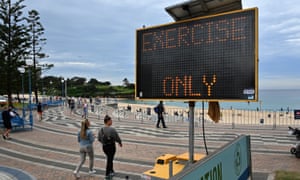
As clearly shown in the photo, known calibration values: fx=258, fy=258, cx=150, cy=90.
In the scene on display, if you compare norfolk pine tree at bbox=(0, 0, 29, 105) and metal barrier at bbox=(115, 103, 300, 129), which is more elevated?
norfolk pine tree at bbox=(0, 0, 29, 105)

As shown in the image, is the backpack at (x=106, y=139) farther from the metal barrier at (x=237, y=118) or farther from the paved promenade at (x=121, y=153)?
the metal barrier at (x=237, y=118)

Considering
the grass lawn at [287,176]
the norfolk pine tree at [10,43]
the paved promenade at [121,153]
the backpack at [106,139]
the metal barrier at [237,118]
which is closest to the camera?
the grass lawn at [287,176]

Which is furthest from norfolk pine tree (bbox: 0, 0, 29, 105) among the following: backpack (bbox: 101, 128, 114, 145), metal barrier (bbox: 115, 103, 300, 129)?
backpack (bbox: 101, 128, 114, 145)

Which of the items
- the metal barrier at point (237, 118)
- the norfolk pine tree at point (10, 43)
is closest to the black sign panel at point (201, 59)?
the metal barrier at point (237, 118)

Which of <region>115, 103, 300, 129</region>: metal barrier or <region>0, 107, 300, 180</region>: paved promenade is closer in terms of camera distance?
<region>0, 107, 300, 180</region>: paved promenade

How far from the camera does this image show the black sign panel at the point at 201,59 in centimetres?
352

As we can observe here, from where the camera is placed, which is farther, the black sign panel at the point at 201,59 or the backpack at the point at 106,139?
the backpack at the point at 106,139

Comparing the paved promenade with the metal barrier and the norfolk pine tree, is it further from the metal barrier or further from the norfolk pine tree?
the norfolk pine tree

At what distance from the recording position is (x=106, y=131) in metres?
6.12

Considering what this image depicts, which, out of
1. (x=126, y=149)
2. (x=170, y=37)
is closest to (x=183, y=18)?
(x=170, y=37)

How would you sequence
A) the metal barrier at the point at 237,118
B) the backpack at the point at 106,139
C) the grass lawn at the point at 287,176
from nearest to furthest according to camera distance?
the grass lawn at the point at 287,176 → the backpack at the point at 106,139 → the metal barrier at the point at 237,118

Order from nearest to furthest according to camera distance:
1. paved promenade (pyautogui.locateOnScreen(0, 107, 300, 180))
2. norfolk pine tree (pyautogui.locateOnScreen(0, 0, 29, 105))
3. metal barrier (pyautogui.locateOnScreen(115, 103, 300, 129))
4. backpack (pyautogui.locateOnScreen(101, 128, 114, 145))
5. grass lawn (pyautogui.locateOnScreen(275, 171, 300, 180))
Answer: grass lawn (pyautogui.locateOnScreen(275, 171, 300, 180)) < backpack (pyautogui.locateOnScreen(101, 128, 114, 145)) < paved promenade (pyautogui.locateOnScreen(0, 107, 300, 180)) < metal barrier (pyautogui.locateOnScreen(115, 103, 300, 129)) < norfolk pine tree (pyautogui.locateOnScreen(0, 0, 29, 105))

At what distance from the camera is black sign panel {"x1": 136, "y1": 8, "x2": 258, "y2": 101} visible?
3.52 meters

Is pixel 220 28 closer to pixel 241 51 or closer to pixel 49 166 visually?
pixel 241 51
